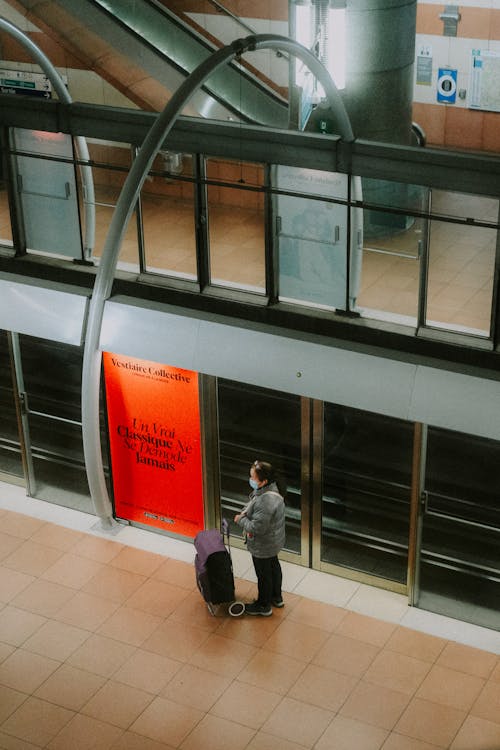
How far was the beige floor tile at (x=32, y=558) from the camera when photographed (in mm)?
12195

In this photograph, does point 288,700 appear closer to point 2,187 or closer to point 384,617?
point 384,617

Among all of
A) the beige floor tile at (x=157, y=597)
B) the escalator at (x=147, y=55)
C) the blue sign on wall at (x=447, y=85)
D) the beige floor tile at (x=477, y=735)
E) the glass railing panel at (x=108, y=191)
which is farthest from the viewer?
the blue sign on wall at (x=447, y=85)

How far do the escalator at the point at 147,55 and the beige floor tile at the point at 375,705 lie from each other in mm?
8026

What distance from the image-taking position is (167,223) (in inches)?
479

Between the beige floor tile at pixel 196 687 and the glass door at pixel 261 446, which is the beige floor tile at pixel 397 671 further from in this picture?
the glass door at pixel 261 446

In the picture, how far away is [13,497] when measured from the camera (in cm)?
1366

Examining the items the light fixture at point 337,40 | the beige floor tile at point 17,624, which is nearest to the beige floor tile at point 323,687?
the beige floor tile at point 17,624

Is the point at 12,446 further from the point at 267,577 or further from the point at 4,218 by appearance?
the point at 267,577

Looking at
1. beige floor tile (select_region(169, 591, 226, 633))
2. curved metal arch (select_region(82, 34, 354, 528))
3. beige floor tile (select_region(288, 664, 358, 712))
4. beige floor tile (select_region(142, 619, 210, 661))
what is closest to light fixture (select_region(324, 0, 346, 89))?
curved metal arch (select_region(82, 34, 354, 528))

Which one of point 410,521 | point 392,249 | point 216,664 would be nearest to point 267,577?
point 216,664

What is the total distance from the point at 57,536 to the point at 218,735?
3780 millimetres

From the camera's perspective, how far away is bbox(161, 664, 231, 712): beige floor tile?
1016cm

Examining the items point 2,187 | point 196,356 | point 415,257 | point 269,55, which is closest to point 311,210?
point 415,257

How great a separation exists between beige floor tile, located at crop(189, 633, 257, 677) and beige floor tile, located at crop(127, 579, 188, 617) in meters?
0.69
